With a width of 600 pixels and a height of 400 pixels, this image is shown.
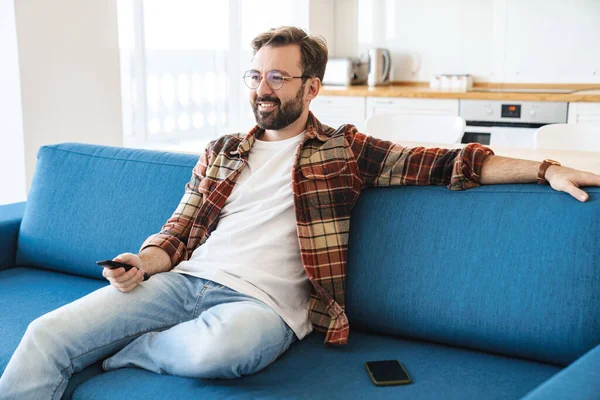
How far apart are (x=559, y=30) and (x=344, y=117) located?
1617mm

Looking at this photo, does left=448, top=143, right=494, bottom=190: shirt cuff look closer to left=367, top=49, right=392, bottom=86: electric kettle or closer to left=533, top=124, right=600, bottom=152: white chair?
left=533, top=124, right=600, bottom=152: white chair

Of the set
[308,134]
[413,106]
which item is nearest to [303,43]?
[308,134]

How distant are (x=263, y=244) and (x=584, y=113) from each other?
3.21 meters

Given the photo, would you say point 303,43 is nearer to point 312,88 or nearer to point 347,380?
point 312,88

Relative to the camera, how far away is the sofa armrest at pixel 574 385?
43.6 inches

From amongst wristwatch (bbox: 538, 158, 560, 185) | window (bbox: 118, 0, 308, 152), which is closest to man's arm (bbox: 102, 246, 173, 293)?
wristwatch (bbox: 538, 158, 560, 185)

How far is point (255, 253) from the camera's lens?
5.87 feet

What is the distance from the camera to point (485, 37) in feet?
17.0

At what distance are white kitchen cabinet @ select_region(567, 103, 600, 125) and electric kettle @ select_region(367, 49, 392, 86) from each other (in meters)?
1.50

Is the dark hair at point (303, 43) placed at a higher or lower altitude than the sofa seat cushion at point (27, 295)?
higher

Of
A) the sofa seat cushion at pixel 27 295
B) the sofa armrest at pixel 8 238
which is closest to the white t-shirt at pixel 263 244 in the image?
the sofa seat cushion at pixel 27 295

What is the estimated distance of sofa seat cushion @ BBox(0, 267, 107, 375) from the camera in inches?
71.4

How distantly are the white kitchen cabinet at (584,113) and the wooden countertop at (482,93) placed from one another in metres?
0.04

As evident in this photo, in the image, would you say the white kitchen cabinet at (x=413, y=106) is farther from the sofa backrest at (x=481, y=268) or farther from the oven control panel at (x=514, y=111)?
the sofa backrest at (x=481, y=268)
